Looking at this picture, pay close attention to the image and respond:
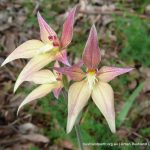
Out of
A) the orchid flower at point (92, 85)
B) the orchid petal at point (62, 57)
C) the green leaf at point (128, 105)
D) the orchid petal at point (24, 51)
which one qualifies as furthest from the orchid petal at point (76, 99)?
the green leaf at point (128, 105)

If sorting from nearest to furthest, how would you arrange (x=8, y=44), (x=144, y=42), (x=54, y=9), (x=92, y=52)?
(x=92, y=52)
(x=144, y=42)
(x=8, y=44)
(x=54, y=9)

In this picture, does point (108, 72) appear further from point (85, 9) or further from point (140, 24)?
point (85, 9)

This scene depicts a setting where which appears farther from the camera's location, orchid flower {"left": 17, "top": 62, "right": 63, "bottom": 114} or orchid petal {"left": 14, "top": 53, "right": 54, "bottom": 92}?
orchid flower {"left": 17, "top": 62, "right": 63, "bottom": 114}

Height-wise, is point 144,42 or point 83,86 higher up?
point 83,86

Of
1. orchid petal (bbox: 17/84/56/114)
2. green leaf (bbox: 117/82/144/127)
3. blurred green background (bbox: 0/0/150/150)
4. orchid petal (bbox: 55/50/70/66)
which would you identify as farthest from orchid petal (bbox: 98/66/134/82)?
green leaf (bbox: 117/82/144/127)

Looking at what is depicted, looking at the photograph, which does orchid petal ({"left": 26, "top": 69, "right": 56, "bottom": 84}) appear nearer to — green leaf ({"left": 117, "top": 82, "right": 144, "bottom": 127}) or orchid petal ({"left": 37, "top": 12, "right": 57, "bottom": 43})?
orchid petal ({"left": 37, "top": 12, "right": 57, "bottom": 43})

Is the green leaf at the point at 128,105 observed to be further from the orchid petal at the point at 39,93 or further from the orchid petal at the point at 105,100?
the orchid petal at the point at 105,100

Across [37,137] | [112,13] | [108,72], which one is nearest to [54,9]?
[112,13]
